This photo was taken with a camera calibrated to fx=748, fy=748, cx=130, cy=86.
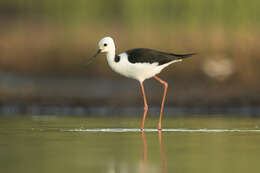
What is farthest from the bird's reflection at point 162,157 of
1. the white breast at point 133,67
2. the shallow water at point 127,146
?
the white breast at point 133,67

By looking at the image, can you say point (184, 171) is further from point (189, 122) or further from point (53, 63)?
point (53, 63)

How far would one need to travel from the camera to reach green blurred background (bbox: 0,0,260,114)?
17969mm

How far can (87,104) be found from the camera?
17.7 metres

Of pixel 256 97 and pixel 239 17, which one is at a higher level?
pixel 239 17

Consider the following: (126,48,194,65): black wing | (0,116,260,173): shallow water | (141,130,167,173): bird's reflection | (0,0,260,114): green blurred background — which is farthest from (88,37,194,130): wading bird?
(0,0,260,114): green blurred background

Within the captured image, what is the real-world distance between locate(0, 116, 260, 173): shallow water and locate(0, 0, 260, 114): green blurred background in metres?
3.81

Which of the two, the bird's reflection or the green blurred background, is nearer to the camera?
the bird's reflection

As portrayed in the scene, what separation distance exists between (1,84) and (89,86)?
2.17 meters

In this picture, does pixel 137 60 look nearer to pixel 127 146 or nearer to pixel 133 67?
pixel 133 67

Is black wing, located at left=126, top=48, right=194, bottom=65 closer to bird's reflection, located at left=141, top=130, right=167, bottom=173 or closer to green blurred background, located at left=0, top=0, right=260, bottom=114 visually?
bird's reflection, located at left=141, top=130, right=167, bottom=173

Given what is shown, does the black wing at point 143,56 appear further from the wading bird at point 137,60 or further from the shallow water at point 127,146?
the shallow water at point 127,146

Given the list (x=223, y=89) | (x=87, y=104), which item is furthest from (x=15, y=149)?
(x=223, y=89)

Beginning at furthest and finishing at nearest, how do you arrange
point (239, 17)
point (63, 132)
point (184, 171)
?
point (239, 17) → point (63, 132) → point (184, 171)

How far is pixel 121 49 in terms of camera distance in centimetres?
1975
